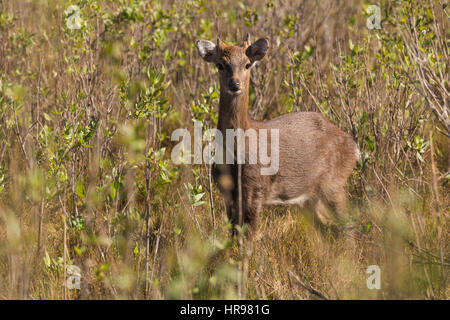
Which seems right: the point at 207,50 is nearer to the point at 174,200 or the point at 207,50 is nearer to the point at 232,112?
the point at 232,112

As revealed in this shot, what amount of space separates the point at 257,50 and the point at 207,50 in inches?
16.6

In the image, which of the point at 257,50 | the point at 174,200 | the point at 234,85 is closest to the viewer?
the point at 234,85

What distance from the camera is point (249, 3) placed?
7.66 m

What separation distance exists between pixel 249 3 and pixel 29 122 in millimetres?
4036

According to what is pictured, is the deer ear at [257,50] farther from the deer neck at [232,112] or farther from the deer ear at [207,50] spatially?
the deer neck at [232,112]

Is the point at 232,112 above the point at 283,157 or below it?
above

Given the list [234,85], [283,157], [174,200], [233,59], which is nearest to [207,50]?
[233,59]

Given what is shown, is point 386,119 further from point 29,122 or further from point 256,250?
point 29,122

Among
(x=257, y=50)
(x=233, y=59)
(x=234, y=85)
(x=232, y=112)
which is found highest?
(x=257, y=50)

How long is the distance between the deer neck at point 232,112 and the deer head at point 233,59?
0.05m

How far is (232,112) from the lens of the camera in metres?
4.19

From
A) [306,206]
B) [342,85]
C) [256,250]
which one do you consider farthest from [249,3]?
[256,250]

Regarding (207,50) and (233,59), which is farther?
(207,50)

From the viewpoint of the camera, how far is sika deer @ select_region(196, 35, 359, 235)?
414 cm
